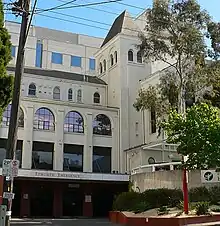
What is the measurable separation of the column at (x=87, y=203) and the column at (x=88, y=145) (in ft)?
9.46

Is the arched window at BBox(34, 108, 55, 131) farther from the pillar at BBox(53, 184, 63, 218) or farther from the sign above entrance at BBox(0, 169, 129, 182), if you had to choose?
the sign above entrance at BBox(0, 169, 129, 182)

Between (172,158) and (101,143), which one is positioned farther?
(101,143)

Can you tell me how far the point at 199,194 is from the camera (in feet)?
75.3

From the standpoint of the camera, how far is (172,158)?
38.1 m

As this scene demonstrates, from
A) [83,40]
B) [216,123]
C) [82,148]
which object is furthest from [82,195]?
[83,40]

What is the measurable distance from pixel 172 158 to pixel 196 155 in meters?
17.4

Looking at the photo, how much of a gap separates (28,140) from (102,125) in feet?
26.7

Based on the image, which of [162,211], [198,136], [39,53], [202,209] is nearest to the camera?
[202,209]

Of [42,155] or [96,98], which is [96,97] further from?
[42,155]

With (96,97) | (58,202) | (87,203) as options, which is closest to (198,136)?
(87,203)

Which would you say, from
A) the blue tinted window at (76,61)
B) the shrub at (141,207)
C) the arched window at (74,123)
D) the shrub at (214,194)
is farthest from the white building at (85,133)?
the shrub at (214,194)

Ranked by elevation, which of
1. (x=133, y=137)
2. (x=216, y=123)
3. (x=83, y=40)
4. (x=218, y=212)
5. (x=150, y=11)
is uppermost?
(x=83, y=40)

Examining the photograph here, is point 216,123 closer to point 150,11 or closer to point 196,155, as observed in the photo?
point 196,155

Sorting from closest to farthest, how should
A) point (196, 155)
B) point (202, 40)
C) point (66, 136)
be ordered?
point (196, 155)
point (202, 40)
point (66, 136)
